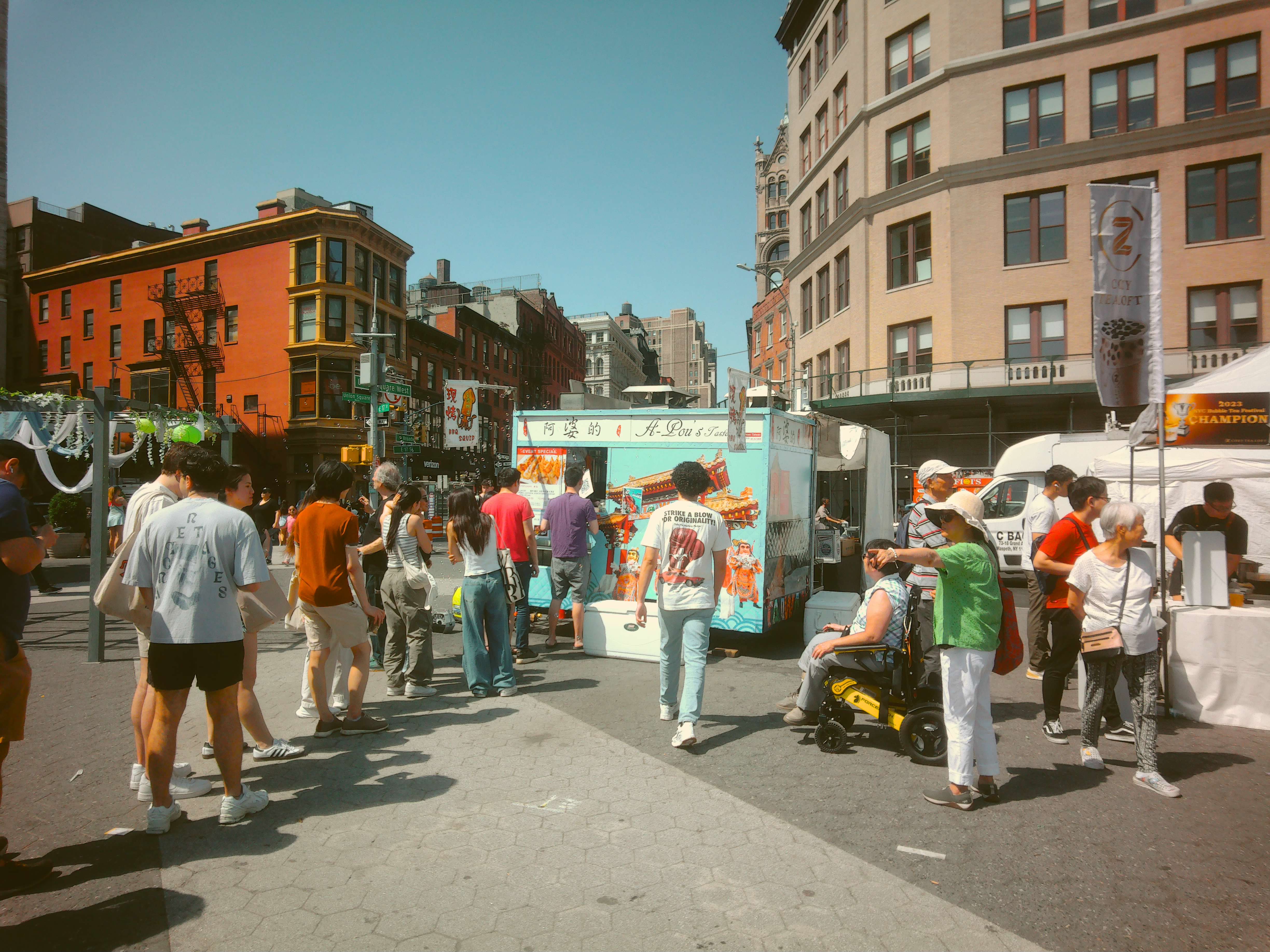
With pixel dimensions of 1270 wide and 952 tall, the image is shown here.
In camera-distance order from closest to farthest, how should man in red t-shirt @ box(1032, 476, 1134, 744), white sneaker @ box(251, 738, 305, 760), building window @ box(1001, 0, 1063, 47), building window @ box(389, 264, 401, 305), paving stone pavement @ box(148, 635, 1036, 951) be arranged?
paving stone pavement @ box(148, 635, 1036, 951), white sneaker @ box(251, 738, 305, 760), man in red t-shirt @ box(1032, 476, 1134, 744), building window @ box(1001, 0, 1063, 47), building window @ box(389, 264, 401, 305)

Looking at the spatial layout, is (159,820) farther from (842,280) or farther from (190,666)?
(842,280)

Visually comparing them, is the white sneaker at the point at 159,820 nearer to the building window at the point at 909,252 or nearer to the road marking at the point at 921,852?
the road marking at the point at 921,852

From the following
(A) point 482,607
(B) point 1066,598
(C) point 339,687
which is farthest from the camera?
(A) point 482,607

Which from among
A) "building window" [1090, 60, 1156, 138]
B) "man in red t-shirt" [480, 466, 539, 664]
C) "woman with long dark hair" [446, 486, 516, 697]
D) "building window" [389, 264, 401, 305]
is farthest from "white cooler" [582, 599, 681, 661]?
"building window" [389, 264, 401, 305]

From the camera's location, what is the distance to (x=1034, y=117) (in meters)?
23.4

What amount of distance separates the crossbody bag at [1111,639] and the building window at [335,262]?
38588 mm

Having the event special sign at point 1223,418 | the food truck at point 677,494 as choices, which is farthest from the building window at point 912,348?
the food truck at point 677,494

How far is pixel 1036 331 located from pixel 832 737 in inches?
892

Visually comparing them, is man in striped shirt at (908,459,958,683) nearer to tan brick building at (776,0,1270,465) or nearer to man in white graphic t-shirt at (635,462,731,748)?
man in white graphic t-shirt at (635,462,731,748)

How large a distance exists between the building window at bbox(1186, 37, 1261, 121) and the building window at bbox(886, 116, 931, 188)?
7282mm

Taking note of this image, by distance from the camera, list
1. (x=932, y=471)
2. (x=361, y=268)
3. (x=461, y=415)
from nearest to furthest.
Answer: (x=932, y=471)
(x=461, y=415)
(x=361, y=268)

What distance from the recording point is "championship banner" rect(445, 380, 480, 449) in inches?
849

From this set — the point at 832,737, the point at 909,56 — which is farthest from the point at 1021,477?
the point at 909,56

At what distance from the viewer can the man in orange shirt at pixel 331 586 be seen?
5.06 m
